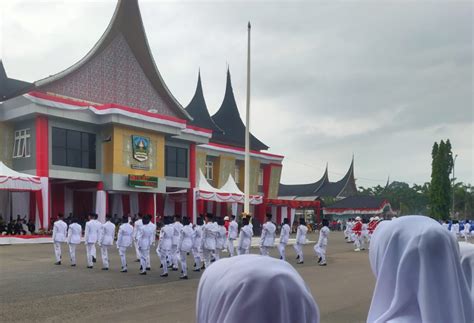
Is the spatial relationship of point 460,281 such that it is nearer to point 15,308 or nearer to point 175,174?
point 15,308

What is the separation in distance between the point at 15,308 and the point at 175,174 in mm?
23496

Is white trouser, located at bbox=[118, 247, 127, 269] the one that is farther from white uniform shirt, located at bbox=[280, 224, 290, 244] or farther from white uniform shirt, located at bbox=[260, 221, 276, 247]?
white uniform shirt, located at bbox=[280, 224, 290, 244]

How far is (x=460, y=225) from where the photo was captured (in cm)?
3062

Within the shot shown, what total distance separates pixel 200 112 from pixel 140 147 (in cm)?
1494

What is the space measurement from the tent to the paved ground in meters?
8.18

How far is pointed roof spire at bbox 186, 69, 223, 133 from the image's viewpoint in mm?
40219

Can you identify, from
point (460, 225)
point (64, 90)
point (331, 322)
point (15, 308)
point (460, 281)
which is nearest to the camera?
point (460, 281)

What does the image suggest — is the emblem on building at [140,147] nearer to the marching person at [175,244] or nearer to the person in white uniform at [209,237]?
the marching person at [175,244]

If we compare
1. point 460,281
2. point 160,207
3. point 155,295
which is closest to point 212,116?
point 160,207

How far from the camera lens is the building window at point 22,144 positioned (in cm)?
2409

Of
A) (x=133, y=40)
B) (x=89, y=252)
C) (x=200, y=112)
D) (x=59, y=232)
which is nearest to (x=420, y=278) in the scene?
(x=89, y=252)

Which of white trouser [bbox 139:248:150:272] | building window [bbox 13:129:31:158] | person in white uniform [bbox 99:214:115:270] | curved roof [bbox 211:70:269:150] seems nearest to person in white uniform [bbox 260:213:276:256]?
white trouser [bbox 139:248:150:272]

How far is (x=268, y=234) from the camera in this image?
14781 millimetres

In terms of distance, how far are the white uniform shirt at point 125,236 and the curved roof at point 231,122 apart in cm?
2681
